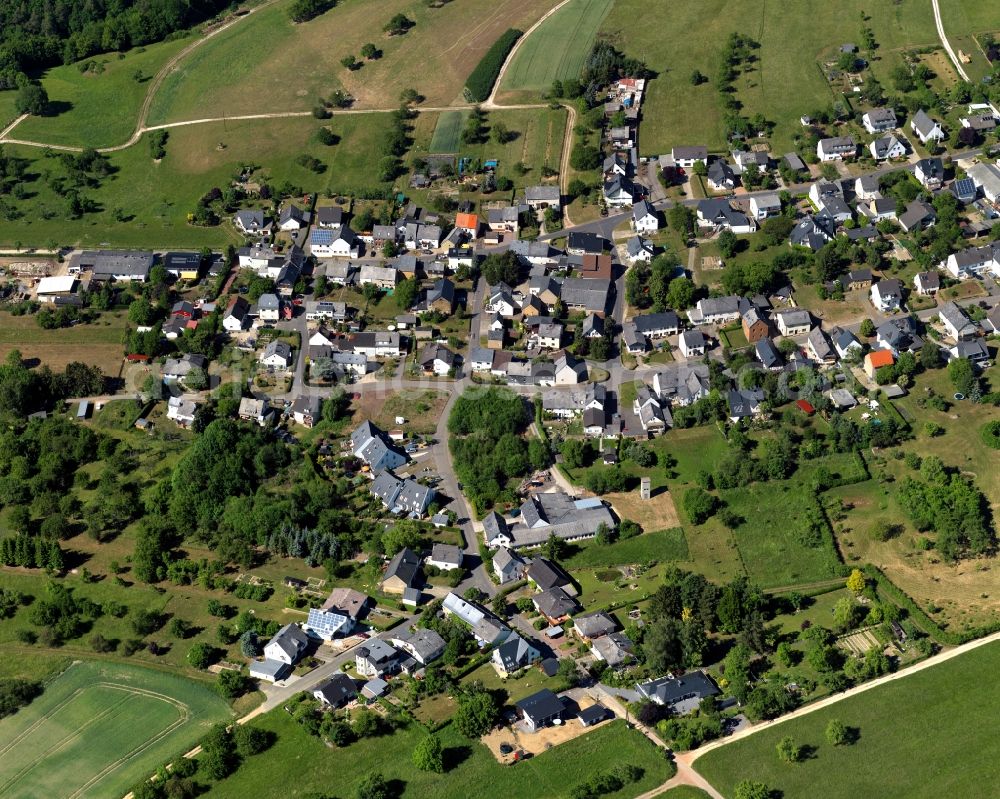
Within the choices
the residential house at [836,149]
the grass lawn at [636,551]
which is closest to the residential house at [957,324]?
the residential house at [836,149]

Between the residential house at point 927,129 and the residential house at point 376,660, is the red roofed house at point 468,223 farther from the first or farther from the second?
the residential house at point 376,660

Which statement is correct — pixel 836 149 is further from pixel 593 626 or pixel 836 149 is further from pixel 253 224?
pixel 593 626

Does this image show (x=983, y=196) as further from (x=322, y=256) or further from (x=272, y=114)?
(x=272, y=114)

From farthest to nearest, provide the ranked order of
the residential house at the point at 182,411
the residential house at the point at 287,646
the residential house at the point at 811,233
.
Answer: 1. the residential house at the point at 811,233
2. the residential house at the point at 182,411
3. the residential house at the point at 287,646

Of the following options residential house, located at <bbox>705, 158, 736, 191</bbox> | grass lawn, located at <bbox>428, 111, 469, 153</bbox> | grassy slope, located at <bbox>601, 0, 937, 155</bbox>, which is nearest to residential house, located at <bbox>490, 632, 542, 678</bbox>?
residential house, located at <bbox>705, 158, 736, 191</bbox>

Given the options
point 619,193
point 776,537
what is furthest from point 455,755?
point 619,193

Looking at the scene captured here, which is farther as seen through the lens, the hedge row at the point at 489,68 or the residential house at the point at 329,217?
the hedge row at the point at 489,68

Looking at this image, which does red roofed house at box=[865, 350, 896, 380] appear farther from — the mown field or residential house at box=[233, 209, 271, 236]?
the mown field
